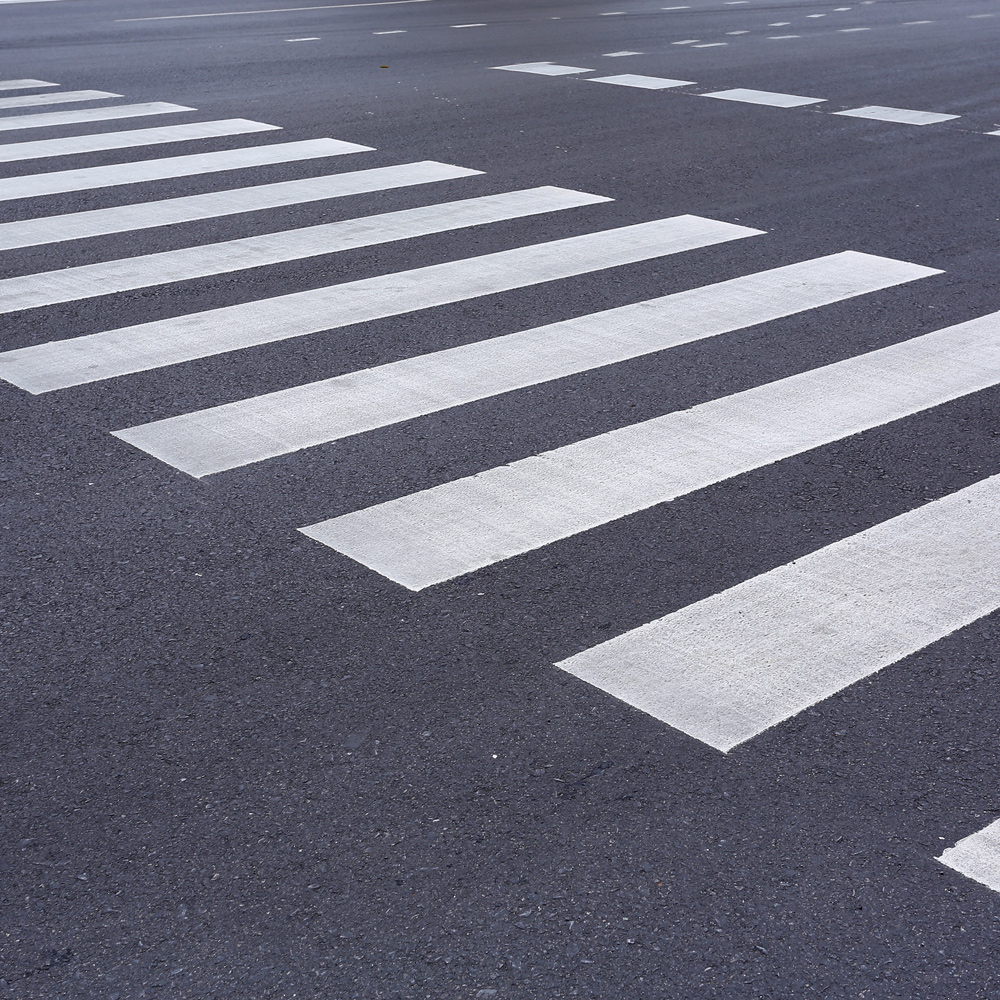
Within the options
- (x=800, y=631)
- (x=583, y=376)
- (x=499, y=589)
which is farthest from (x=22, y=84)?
(x=800, y=631)

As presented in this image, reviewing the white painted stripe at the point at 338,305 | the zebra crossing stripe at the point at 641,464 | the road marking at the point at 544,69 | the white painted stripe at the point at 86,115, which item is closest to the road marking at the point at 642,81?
the road marking at the point at 544,69

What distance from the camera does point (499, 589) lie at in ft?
13.4

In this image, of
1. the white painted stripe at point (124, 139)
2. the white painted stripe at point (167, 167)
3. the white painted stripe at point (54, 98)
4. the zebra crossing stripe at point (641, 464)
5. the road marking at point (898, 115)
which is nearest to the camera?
the zebra crossing stripe at point (641, 464)

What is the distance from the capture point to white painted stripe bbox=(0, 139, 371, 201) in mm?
9281

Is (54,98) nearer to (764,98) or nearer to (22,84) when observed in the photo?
(22,84)

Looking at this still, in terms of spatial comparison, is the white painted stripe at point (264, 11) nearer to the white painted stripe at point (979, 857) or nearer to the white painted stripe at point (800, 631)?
the white painted stripe at point (800, 631)

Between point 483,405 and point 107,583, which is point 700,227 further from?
point 107,583

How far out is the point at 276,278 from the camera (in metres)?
7.22

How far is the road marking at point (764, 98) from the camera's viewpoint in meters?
12.8

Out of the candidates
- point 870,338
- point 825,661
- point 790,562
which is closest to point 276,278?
point 870,338

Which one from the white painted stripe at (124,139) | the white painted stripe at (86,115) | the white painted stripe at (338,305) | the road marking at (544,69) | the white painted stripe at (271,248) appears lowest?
the white painted stripe at (338,305)

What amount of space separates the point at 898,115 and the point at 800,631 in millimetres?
9641

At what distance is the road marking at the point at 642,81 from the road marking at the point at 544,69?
1.72 ft

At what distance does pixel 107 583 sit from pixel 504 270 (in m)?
3.83
